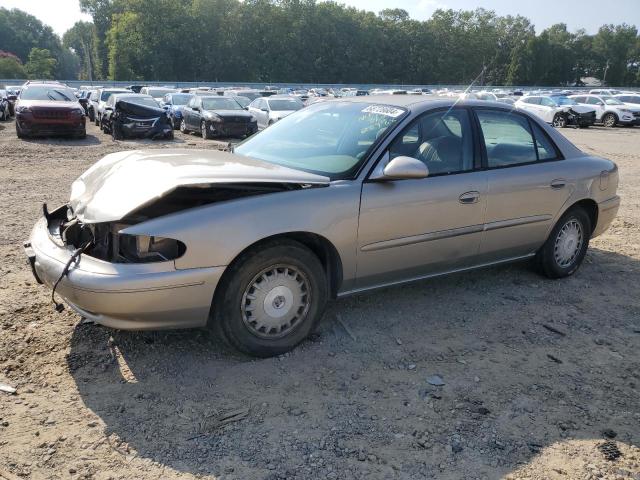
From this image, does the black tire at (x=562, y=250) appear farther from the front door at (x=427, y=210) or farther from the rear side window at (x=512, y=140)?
the front door at (x=427, y=210)

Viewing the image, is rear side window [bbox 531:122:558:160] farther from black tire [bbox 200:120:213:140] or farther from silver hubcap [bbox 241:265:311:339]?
black tire [bbox 200:120:213:140]

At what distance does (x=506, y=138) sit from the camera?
4.74 metres

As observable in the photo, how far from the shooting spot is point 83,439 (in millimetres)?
2781

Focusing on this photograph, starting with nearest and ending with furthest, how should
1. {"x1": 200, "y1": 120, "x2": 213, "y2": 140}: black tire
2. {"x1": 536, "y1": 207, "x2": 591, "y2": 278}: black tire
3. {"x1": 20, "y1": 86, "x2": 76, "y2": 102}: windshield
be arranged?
1. {"x1": 536, "y1": 207, "x2": 591, "y2": 278}: black tire
2. {"x1": 20, "y1": 86, "x2": 76, "y2": 102}: windshield
3. {"x1": 200, "y1": 120, "x2": 213, "y2": 140}: black tire

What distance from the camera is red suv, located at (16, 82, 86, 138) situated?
619 inches

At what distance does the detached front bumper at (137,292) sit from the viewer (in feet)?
10.0

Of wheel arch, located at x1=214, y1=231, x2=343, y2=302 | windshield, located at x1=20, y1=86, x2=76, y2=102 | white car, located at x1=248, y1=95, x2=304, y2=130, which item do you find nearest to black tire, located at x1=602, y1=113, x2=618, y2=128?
white car, located at x1=248, y1=95, x2=304, y2=130

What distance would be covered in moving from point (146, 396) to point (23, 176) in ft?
27.6

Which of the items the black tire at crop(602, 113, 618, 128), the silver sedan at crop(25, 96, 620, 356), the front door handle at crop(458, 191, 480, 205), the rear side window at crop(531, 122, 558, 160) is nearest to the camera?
the silver sedan at crop(25, 96, 620, 356)

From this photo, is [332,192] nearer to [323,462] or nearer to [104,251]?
[104,251]

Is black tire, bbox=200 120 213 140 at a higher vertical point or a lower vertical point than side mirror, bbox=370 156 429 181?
lower

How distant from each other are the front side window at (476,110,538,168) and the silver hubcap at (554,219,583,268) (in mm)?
830

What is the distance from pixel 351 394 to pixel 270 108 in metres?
16.5

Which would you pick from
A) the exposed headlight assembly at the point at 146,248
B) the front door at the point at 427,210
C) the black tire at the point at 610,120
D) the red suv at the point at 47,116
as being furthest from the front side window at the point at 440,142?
the black tire at the point at 610,120
